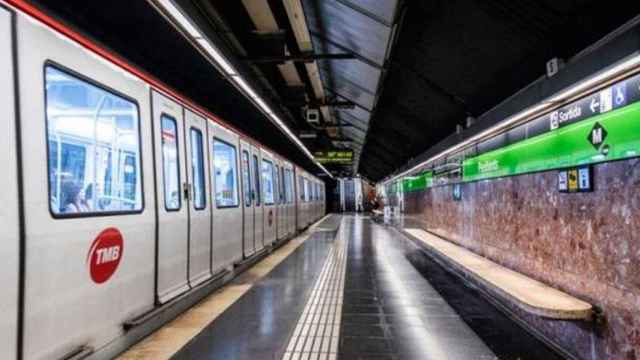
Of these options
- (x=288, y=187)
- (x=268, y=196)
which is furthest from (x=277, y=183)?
(x=288, y=187)

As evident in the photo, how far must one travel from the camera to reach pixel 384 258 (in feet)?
28.2

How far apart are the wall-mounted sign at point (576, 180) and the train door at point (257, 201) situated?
4.95 metres

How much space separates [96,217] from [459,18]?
3.48 m

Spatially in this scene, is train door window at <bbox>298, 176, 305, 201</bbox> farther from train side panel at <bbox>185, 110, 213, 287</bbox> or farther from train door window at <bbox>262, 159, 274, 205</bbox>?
train side panel at <bbox>185, 110, 213, 287</bbox>

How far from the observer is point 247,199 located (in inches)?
281

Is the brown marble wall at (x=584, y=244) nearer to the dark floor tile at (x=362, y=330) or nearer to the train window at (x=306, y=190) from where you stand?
the dark floor tile at (x=362, y=330)

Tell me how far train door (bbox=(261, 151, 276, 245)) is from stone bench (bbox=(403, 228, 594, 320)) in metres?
3.60

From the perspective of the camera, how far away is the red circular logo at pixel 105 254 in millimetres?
2801

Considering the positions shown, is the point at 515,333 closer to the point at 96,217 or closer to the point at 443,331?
the point at 443,331

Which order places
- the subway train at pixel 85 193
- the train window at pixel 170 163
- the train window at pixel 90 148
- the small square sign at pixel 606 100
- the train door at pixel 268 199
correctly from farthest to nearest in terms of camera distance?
1. the train door at pixel 268 199
2. the train window at pixel 170 163
3. the small square sign at pixel 606 100
4. the train window at pixel 90 148
5. the subway train at pixel 85 193

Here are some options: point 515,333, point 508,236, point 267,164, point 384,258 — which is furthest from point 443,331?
point 267,164

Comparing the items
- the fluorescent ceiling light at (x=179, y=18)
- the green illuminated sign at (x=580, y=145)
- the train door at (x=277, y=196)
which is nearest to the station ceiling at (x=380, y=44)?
the fluorescent ceiling light at (x=179, y=18)

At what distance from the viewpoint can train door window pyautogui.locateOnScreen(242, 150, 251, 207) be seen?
694 cm

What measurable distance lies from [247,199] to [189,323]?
316 centimetres
